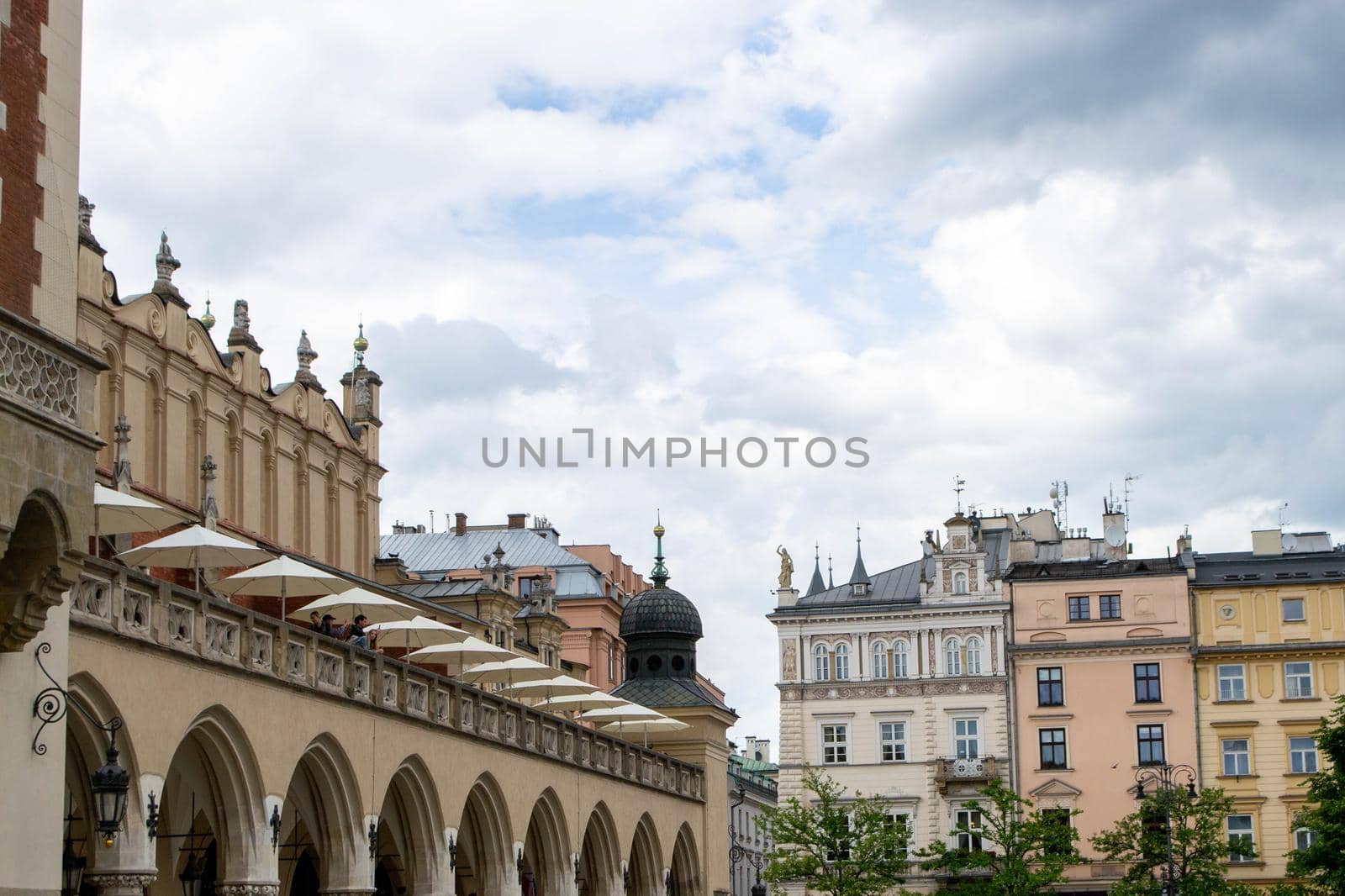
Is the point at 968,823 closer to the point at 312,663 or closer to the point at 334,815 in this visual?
the point at 334,815

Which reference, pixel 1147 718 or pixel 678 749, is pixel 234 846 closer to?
pixel 678 749

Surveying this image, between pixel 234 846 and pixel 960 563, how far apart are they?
54057mm

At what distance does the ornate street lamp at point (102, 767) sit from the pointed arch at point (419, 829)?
52.8 feet

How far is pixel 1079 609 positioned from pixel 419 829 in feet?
152

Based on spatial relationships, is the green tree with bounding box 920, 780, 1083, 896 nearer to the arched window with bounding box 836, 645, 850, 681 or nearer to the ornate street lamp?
the arched window with bounding box 836, 645, 850, 681

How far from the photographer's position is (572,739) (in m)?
46.4

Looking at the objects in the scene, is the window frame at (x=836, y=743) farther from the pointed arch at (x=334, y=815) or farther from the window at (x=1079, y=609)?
the pointed arch at (x=334, y=815)

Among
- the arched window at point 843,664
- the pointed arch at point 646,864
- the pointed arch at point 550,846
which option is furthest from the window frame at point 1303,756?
the pointed arch at point 550,846

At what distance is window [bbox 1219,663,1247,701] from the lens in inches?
3034

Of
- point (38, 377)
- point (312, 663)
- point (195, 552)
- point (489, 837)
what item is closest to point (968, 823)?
point (489, 837)

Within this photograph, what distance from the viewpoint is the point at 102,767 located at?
69.5 feet

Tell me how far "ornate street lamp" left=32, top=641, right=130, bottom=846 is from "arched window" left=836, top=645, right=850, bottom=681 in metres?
61.7

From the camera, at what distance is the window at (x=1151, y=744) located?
7750cm

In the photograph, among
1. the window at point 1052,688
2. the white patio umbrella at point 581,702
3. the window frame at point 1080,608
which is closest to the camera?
the white patio umbrella at point 581,702
